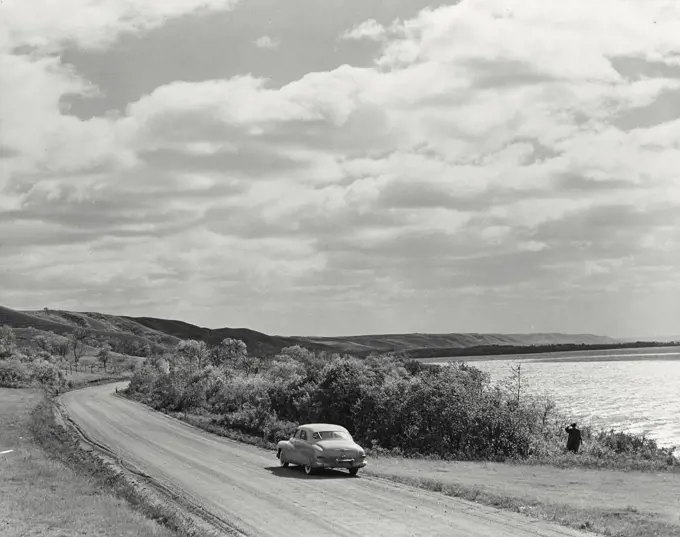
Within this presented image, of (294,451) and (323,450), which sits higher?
(323,450)

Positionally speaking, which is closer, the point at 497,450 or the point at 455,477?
the point at 455,477

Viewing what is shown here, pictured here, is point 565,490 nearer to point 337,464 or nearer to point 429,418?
point 337,464

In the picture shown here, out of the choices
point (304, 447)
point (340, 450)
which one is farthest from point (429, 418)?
point (340, 450)

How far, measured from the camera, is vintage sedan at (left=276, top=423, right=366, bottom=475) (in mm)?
29203

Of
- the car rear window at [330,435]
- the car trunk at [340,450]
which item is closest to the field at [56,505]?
the car trunk at [340,450]

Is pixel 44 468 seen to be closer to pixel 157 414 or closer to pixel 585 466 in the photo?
pixel 585 466

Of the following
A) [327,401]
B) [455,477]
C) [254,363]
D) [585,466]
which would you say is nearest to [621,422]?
[327,401]

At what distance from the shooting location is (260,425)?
49969 mm

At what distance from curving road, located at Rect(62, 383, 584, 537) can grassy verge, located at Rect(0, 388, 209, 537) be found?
66.3 inches

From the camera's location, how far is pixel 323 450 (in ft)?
96.4

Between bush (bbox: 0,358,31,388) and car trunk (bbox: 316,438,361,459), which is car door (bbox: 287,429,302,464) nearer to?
car trunk (bbox: 316,438,361,459)

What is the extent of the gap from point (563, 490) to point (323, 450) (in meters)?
8.72

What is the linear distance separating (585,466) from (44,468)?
72.7 ft

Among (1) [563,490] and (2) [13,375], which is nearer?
(1) [563,490]
